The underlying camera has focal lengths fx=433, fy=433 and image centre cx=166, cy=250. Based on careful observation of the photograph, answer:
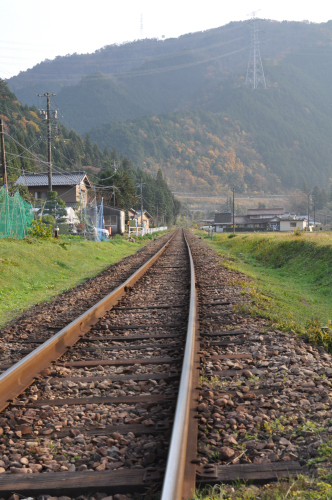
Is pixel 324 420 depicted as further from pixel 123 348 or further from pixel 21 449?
pixel 123 348

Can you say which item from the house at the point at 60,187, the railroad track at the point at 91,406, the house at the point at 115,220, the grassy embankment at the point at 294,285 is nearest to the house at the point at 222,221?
the house at the point at 60,187

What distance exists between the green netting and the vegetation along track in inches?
526

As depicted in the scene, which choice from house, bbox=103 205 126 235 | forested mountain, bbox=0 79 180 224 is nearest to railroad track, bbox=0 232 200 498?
house, bbox=103 205 126 235

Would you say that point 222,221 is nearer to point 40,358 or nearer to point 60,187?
point 60,187

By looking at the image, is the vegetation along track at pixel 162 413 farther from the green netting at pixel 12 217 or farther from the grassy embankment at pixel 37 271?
the green netting at pixel 12 217

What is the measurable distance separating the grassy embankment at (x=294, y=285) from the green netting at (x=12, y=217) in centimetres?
932

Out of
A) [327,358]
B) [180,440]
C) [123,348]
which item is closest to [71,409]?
[180,440]

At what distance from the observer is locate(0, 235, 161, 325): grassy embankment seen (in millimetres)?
9359

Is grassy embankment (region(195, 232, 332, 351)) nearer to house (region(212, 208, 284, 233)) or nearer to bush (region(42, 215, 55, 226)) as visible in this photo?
bush (region(42, 215, 55, 226))

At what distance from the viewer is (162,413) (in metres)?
3.11

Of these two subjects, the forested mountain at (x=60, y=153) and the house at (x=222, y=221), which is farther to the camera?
the house at (x=222, y=221)

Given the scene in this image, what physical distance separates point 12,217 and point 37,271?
696 cm

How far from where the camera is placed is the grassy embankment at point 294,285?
6.33m

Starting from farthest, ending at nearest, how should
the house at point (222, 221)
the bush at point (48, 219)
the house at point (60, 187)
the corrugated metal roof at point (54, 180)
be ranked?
1. the house at point (222, 221)
2. the house at point (60, 187)
3. the corrugated metal roof at point (54, 180)
4. the bush at point (48, 219)
